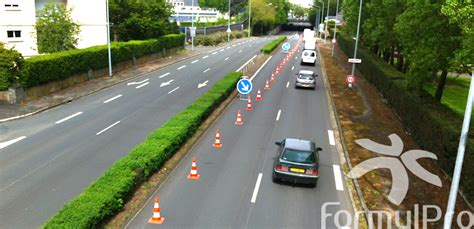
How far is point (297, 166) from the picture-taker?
15.6m

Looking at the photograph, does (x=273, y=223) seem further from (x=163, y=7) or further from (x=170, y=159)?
(x=163, y=7)

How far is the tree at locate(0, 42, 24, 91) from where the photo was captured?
26312 millimetres

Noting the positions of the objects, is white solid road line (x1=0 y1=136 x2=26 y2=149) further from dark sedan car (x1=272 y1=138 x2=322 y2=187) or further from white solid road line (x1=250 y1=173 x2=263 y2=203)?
dark sedan car (x1=272 y1=138 x2=322 y2=187)

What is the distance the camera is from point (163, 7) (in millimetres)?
55625

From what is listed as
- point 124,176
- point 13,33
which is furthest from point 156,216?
point 13,33

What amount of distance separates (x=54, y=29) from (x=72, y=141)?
20.6 metres

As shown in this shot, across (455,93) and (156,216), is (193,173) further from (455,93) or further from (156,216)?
(455,93)

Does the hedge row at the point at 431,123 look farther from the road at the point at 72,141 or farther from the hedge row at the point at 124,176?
the road at the point at 72,141

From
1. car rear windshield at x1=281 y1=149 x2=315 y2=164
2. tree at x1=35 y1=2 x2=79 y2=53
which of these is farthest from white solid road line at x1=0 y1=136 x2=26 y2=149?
tree at x1=35 y1=2 x2=79 y2=53

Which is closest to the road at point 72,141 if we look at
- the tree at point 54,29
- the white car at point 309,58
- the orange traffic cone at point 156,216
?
the orange traffic cone at point 156,216

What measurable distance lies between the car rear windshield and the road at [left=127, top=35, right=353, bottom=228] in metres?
1.11

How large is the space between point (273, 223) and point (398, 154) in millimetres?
10336

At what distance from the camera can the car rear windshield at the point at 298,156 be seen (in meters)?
15.8

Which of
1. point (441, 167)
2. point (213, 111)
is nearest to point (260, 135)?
point (213, 111)
